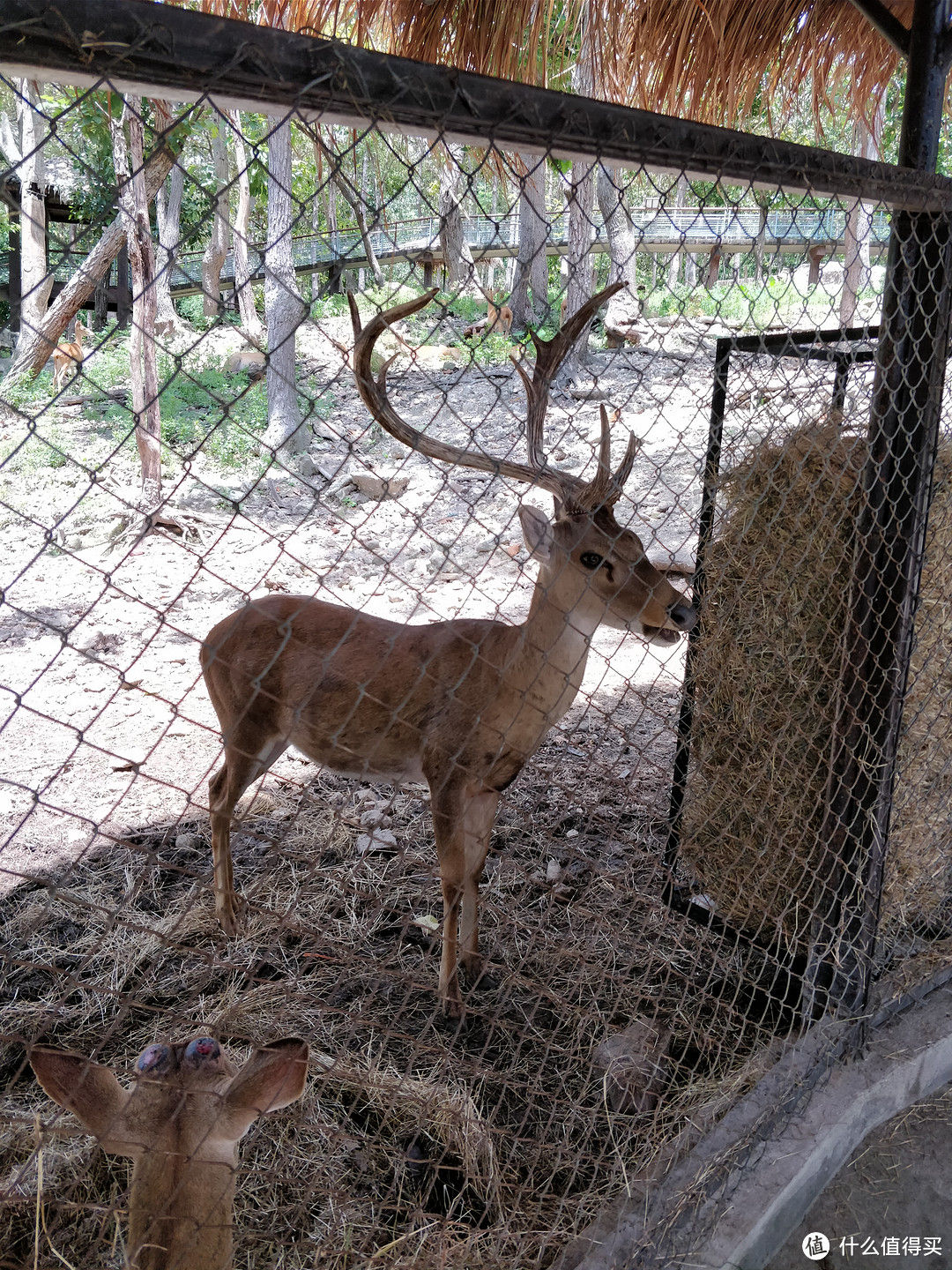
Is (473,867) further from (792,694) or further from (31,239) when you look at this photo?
(31,239)

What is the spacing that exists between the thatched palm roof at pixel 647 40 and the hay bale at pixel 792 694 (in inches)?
56.8

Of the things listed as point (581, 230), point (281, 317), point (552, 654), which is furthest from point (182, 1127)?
point (581, 230)

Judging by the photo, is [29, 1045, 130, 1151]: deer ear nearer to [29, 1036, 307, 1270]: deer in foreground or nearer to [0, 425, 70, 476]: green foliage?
[29, 1036, 307, 1270]: deer in foreground

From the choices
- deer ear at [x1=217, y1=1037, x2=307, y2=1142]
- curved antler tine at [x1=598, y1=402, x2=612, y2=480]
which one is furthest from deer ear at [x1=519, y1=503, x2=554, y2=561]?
deer ear at [x1=217, y1=1037, x2=307, y2=1142]

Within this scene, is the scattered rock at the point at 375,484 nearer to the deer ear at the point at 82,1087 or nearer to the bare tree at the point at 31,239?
the bare tree at the point at 31,239

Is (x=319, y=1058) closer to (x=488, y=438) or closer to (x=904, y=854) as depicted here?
(x=904, y=854)

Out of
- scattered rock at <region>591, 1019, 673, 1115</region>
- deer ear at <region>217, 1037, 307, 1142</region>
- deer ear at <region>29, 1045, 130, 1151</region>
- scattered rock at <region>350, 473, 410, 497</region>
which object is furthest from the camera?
scattered rock at <region>350, 473, 410, 497</region>

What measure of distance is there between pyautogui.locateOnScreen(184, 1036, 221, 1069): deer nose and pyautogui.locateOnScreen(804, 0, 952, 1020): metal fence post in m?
1.75

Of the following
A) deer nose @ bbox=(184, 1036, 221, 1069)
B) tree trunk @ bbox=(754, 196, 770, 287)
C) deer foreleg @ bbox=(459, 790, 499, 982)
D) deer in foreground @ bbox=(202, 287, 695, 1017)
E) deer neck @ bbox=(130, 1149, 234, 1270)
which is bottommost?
deer neck @ bbox=(130, 1149, 234, 1270)

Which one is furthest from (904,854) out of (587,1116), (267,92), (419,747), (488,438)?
(488,438)

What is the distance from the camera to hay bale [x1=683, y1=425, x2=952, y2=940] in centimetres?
288

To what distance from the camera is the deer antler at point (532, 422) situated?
2.15 metres

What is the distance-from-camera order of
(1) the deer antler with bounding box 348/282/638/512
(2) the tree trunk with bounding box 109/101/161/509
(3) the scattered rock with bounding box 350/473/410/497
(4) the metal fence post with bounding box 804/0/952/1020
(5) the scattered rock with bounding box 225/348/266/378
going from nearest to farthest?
(1) the deer antler with bounding box 348/282/638/512 → (4) the metal fence post with bounding box 804/0/952/1020 → (2) the tree trunk with bounding box 109/101/161/509 → (3) the scattered rock with bounding box 350/473/410/497 → (5) the scattered rock with bounding box 225/348/266/378

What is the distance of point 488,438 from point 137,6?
393 inches
